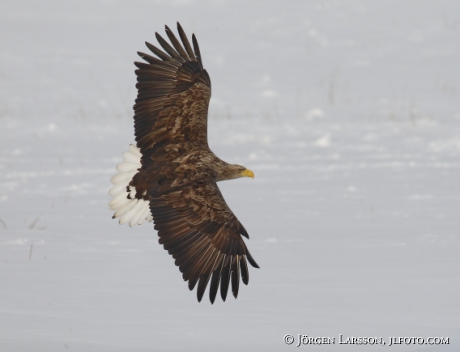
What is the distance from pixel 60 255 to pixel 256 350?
2167 mm

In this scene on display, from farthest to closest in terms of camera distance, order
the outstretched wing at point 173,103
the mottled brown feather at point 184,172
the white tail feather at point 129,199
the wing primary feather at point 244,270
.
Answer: the white tail feather at point 129,199 < the outstretched wing at point 173,103 < the mottled brown feather at point 184,172 < the wing primary feather at point 244,270

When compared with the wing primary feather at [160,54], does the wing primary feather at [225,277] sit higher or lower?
lower

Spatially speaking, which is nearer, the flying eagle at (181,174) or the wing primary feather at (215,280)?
the wing primary feather at (215,280)

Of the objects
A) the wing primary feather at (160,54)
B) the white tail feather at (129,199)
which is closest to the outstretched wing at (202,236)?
the white tail feather at (129,199)

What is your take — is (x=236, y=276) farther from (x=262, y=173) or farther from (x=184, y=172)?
(x=262, y=173)

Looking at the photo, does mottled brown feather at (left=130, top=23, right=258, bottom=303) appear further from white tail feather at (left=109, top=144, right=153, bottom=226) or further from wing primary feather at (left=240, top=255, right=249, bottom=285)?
white tail feather at (left=109, top=144, right=153, bottom=226)

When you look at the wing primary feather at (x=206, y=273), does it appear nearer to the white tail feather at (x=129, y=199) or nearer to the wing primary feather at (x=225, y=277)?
the wing primary feather at (x=225, y=277)

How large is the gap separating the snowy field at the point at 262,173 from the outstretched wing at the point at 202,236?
19 cm

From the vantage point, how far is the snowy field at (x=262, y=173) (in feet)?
15.1

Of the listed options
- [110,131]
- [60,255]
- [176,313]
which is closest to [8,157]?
[110,131]

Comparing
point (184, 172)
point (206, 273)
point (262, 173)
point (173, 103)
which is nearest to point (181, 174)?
point (184, 172)

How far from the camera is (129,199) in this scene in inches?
235

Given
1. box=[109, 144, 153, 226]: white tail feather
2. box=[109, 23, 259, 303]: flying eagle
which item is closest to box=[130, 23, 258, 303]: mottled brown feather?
box=[109, 23, 259, 303]: flying eagle

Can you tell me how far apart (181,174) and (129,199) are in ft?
2.14
